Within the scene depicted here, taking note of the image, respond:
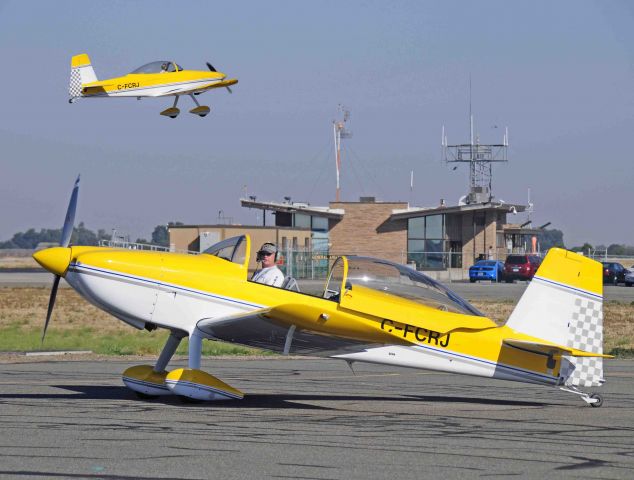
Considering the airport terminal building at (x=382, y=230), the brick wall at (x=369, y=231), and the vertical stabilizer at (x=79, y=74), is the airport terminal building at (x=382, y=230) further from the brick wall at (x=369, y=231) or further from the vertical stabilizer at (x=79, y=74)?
the vertical stabilizer at (x=79, y=74)

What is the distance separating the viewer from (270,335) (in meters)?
11.6

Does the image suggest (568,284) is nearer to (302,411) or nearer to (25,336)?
(302,411)

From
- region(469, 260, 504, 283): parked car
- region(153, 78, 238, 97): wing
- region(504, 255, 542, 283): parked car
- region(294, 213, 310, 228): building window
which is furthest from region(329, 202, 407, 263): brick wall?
region(153, 78, 238, 97): wing

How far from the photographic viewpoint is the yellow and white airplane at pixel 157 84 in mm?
37438

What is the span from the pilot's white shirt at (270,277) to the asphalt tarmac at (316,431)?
4.79 feet

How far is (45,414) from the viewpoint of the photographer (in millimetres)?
10359

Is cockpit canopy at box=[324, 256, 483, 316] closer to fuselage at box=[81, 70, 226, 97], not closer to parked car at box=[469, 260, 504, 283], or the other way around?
fuselage at box=[81, 70, 226, 97]

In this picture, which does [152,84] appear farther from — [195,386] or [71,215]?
[195,386]

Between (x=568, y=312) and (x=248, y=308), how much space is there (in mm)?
3869

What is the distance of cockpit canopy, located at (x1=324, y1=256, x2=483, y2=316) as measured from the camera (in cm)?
1146

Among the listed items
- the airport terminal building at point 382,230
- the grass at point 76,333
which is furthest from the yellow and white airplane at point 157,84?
the airport terminal building at point 382,230

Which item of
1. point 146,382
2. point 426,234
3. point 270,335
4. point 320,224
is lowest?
point 146,382

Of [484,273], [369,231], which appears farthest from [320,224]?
[484,273]

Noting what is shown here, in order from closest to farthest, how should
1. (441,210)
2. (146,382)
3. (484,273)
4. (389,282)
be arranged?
(389,282)
(146,382)
(484,273)
(441,210)
